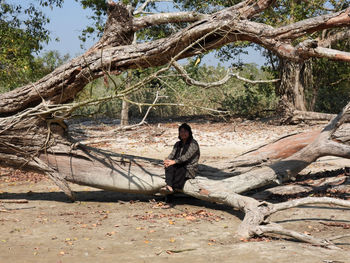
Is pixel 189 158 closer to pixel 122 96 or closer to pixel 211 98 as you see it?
pixel 122 96

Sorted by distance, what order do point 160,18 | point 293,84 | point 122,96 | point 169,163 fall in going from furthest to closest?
→ point 293,84, point 160,18, point 169,163, point 122,96

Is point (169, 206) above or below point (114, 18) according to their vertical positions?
below

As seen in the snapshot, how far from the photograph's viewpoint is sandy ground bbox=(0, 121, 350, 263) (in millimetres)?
4660

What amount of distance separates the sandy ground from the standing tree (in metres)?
0.42

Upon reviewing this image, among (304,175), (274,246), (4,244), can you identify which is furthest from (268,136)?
(4,244)

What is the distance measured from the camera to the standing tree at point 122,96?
6.52 meters

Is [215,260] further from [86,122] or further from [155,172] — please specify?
[86,122]

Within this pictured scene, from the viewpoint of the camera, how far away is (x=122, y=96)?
6066mm

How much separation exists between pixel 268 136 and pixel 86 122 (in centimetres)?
821

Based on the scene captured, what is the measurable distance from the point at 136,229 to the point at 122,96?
1.85 meters

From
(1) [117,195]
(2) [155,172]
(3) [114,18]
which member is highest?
(3) [114,18]

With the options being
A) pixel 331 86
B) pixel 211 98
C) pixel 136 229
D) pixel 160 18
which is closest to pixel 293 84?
pixel 331 86

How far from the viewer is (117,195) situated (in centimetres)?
805

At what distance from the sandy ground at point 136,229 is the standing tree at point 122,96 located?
1.39 feet
